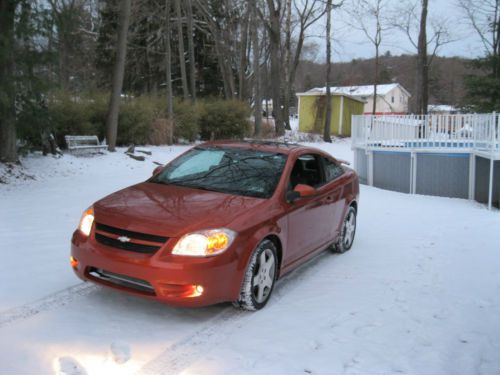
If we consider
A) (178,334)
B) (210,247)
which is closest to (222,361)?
(178,334)

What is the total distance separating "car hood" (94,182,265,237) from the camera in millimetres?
4328

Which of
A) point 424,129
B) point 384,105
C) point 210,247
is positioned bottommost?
point 210,247

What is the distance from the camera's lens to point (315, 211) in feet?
19.1

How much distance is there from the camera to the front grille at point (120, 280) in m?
4.24

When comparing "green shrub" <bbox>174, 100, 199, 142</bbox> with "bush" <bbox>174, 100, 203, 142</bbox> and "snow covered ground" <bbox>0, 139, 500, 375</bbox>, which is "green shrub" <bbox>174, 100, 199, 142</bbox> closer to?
"bush" <bbox>174, 100, 203, 142</bbox>

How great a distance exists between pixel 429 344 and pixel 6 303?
3.56 metres

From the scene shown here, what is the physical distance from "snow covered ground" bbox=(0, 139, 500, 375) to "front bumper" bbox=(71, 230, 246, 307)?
280mm

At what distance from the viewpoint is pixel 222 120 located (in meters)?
24.5

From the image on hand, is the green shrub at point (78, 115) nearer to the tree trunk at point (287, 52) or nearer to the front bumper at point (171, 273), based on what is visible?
the front bumper at point (171, 273)

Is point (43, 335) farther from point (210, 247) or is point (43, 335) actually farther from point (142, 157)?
point (142, 157)

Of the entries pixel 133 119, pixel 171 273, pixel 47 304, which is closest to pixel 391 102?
pixel 133 119

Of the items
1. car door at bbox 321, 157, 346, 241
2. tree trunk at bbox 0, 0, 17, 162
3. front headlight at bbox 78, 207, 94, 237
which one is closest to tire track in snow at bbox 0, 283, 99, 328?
front headlight at bbox 78, 207, 94, 237

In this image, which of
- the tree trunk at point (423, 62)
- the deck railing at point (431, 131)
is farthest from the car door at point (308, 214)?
the tree trunk at point (423, 62)

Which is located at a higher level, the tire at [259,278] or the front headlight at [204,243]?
the front headlight at [204,243]
